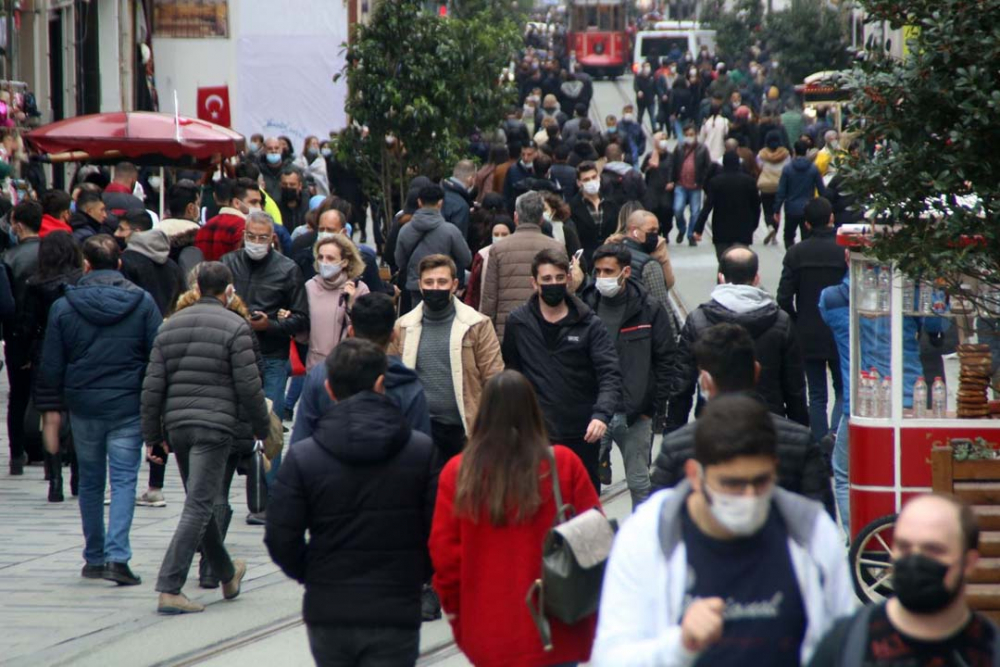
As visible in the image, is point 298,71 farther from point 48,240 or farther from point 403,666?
point 403,666

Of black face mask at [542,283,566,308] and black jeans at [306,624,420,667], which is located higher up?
black face mask at [542,283,566,308]

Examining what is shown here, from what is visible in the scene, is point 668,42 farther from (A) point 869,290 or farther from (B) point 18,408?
(A) point 869,290

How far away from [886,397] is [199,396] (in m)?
3.19

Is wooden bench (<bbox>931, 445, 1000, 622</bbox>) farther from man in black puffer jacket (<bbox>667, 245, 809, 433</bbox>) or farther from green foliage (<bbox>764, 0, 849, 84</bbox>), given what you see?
green foliage (<bbox>764, 0, 849, 84</bbox>)

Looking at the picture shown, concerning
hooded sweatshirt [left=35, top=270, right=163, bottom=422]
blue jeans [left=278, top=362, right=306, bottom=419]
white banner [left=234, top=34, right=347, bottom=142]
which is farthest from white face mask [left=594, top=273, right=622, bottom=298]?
white banner [left=234, top=34, right=347, bottom=142]

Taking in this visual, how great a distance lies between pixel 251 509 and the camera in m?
10.2

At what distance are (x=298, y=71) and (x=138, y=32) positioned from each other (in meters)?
2.76

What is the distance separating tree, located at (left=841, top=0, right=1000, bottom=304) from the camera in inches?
273

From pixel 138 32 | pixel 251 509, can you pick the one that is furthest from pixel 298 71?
pixel 251 509

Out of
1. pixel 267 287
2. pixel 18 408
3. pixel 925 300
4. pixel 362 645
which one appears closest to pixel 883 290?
pixel 925 300

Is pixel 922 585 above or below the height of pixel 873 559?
above

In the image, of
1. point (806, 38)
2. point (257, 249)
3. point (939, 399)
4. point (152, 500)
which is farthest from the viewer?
point (806, 38)

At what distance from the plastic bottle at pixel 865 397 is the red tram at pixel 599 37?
181ft

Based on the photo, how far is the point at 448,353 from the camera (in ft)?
26.2
